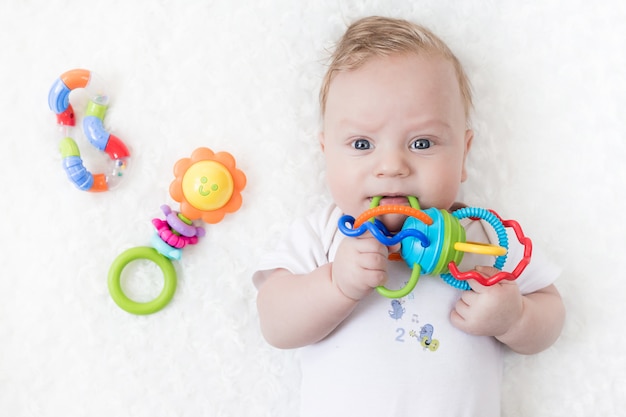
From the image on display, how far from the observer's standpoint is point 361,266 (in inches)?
46.0

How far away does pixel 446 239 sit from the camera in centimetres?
115

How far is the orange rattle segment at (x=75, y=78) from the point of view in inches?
58.0

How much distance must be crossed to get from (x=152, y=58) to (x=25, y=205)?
443 mm

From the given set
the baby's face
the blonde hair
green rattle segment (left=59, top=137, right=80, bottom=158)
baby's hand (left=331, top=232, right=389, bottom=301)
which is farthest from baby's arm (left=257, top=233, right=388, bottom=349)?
green rattle segment (left=59, top=137, right=80, bottom=158)

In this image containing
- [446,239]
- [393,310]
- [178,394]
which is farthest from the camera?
[178,394]

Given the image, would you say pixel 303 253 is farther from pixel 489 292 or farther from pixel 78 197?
pixel 78 197

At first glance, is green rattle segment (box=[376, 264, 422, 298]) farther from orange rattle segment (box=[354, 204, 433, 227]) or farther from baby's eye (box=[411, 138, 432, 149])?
baby's eye (box=[411, 138, 432, 149])

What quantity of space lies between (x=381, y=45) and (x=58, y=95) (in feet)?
2.35

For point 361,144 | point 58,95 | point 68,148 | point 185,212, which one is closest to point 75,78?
point 58,95

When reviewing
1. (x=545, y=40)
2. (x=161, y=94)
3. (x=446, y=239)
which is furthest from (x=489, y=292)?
(x=161, y=94)

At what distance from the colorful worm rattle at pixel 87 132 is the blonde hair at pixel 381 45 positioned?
1.59ft

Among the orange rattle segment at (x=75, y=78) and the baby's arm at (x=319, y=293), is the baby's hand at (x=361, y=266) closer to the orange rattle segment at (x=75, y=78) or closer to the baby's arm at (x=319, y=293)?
the baby's arm at (x=319, y=293)

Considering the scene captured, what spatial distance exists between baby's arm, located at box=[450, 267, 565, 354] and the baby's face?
0.62 feet

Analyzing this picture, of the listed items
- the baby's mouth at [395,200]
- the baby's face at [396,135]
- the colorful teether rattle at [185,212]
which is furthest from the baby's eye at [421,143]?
the colorful teether rattle at [185,212]
